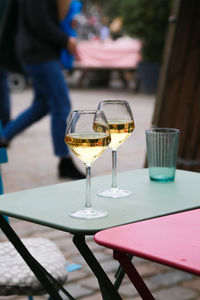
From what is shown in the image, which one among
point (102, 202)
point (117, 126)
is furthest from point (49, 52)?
point (102, 202)

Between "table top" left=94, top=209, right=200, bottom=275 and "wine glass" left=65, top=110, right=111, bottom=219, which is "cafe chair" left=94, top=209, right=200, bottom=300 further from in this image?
"wine glass" left=65, top=110, right=111, bottom=219

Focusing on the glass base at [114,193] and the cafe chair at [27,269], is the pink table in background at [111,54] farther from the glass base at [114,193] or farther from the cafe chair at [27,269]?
the glass base at [114,193]

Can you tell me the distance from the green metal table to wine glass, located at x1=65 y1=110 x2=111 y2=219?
0.05m

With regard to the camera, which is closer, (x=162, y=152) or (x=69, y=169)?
(x=162, y=152)

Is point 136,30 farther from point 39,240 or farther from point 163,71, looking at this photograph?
point 39,240

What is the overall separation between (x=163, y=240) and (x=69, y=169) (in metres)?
4.18

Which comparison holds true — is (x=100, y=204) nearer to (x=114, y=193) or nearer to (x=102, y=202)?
(x=102, y=202)

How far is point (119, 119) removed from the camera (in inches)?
83.0

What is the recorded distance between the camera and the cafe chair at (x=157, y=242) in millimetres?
1435

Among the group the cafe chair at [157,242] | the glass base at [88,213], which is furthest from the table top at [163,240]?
the glass base at [88,213]

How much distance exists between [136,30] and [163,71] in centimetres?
996

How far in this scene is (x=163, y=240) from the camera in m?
1.58

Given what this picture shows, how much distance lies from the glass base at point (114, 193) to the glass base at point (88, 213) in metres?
0.21

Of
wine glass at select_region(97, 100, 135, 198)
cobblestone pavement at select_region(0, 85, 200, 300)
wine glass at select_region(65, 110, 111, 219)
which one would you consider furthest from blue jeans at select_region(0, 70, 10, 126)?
wine glass at select_region(65, 110, 111, 219)
